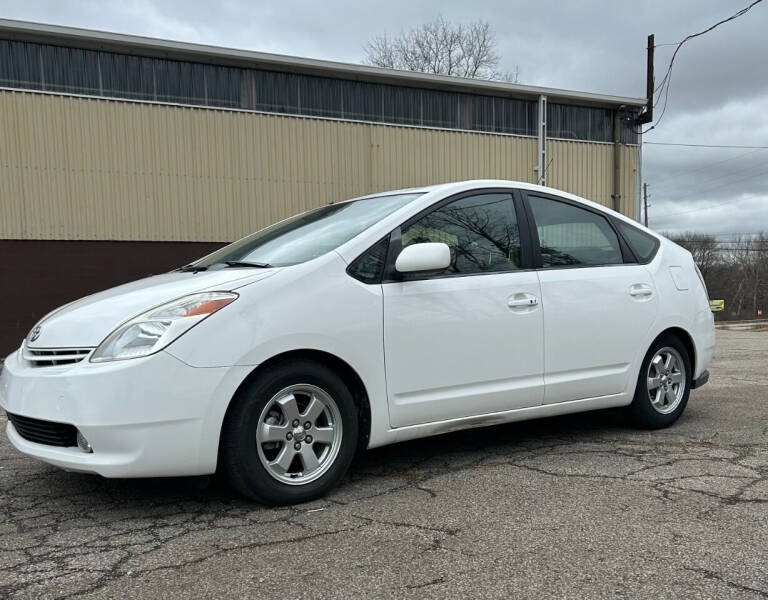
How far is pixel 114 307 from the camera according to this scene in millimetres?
3166

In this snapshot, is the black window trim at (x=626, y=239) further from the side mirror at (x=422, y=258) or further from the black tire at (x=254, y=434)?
the black tire at (x=254, y=434)

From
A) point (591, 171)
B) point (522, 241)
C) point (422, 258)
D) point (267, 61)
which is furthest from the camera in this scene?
point (591, 171)

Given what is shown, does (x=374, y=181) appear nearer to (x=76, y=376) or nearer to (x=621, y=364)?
(x=621, y=364)

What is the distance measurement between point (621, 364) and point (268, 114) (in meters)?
10.5

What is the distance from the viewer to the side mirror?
11.4ft

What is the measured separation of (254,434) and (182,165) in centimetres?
1052

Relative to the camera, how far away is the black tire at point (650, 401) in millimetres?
4648

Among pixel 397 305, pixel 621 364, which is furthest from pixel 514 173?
pixel 397 305

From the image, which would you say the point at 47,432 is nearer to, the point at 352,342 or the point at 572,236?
the point at 352,342

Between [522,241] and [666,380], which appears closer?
[522,241]

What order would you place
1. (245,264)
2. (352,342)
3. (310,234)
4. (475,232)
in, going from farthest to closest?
(475,232) < (310,234) < (245,264) < (352,342)

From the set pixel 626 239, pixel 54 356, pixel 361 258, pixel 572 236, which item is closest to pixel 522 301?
pixel 572 236

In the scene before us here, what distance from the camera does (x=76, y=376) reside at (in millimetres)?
2916

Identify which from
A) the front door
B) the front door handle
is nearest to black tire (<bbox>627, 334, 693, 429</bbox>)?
the front door
